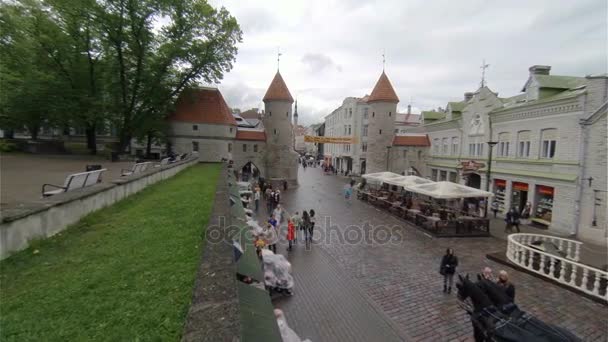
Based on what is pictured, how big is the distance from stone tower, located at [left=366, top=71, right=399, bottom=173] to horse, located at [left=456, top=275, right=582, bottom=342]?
30520mm

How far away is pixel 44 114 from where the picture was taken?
2583 centimetres

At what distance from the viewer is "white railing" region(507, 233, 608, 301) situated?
8.02m

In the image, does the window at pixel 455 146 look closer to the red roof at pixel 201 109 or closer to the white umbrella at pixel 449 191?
the white umbrella at pixel 449 191

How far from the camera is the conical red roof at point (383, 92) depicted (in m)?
34.7

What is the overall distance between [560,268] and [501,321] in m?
6.81

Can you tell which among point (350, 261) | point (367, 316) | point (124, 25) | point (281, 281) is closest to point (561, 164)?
point (350, 261)

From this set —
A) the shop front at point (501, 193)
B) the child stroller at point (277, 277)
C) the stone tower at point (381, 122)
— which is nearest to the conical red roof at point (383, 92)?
the stone tower at point (381, 122)

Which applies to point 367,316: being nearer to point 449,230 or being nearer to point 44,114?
point 449,230

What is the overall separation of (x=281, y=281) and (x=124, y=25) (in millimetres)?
23656

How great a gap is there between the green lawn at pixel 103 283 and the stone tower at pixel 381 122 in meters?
32.0

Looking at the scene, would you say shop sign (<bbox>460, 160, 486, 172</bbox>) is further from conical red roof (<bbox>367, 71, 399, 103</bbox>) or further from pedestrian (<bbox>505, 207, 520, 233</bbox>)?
conical red roof (<bbox>367, 71, 399, 103</bbox>)

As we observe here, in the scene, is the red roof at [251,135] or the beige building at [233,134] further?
the red roof at [251,135]

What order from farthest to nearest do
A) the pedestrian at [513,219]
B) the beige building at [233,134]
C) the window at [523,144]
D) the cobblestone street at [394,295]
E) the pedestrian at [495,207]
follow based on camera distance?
the beige building at [233,134], the pedestrian at [495,207], the window at [523,144], the pedestrian at [513,219], the cobblestone street at [394,295]

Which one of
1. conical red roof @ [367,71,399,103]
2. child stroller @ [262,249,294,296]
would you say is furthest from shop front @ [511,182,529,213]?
child stroller @ [262,249,294,296]
